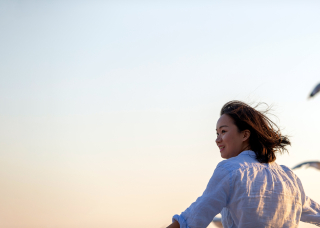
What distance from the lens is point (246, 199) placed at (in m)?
3.31

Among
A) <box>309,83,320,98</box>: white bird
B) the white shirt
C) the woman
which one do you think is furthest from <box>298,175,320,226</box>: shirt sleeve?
<box>309,83,320,98</box>: white bird

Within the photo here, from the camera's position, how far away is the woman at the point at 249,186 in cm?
329

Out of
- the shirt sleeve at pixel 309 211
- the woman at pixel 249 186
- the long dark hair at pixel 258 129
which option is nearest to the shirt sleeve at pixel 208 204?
the woman at pixel 249 186

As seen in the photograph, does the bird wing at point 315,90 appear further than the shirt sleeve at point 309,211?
No

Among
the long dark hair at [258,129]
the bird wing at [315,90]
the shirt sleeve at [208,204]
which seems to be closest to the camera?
the bird wing at [315,90]

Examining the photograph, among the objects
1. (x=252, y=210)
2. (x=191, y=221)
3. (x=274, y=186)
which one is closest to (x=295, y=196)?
(x=274, y=186)

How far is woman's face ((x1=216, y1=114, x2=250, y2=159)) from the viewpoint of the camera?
4141 mm

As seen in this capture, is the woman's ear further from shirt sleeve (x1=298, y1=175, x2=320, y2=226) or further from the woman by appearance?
shirt sleeve (x1=298, y1=175, x2=320, y2=226)

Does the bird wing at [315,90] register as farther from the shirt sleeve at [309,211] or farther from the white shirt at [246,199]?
the shirt sleeve at [309,211]

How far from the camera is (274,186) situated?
11.6ft

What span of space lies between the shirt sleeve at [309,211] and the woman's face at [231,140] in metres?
0.79

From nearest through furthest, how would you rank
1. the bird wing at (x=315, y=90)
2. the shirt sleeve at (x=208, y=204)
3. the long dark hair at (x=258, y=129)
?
the bird wing at (x=315, y=90), the shirt sleeve at (x=208, y=204), the long dark hair at (x=258, y=129)

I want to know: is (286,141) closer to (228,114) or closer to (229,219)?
(228,114)

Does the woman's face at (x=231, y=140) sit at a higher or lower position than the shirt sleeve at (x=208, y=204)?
higher
